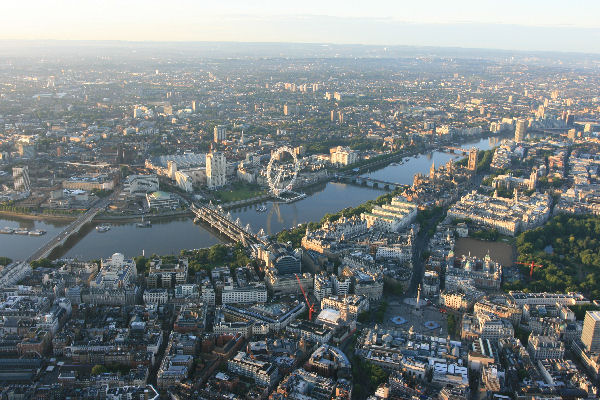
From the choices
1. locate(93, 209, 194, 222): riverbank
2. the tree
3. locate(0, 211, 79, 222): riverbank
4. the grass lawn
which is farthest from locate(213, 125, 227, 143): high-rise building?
the tree

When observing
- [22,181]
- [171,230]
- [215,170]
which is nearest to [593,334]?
[171,230]

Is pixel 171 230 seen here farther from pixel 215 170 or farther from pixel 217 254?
pixel 215 170

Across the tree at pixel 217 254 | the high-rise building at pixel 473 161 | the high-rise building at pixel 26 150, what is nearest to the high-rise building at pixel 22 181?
the high-rise building at pixel 26 150

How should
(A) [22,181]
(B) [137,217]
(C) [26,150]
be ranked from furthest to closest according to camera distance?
1. (C) [26,150]
2. (A) [22,181]
3. (B) [137,217]

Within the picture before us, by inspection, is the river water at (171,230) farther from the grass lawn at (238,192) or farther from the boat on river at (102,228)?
the grass lawn at (238,192)

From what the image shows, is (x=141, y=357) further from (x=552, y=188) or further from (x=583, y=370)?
(x=552, y=188)
